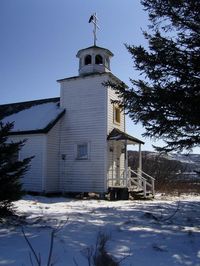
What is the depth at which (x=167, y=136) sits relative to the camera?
11.9m

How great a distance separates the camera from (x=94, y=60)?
2322 centimetres

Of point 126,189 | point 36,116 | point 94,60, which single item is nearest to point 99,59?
point 94,60

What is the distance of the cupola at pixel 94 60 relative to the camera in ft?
75.9

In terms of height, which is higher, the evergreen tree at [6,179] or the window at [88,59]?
the window at [88,59]

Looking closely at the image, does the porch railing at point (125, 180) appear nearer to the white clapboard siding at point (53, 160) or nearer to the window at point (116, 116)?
the window at point (116, 116)

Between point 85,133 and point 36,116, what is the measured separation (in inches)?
136

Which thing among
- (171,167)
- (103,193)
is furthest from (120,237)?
(171,167)

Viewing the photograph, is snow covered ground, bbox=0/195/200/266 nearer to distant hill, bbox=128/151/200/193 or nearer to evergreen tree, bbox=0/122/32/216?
evergreen tree, bbox=0/122/32/216

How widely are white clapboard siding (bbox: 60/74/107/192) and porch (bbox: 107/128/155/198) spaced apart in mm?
767

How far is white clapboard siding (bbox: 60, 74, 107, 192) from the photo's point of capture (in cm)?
2097

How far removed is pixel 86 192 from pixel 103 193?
99 centimetres

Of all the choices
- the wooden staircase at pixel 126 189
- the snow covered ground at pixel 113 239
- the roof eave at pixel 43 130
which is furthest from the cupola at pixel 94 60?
the snow covered ground at pixel 113 239

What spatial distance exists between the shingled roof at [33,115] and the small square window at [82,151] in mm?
2035

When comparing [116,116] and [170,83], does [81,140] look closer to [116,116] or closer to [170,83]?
[116,116]
